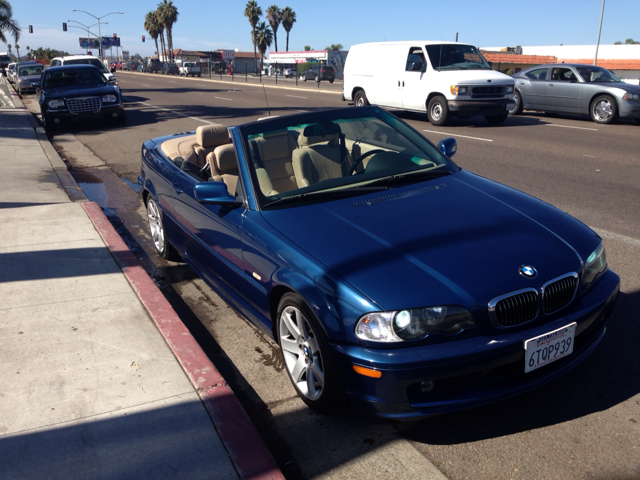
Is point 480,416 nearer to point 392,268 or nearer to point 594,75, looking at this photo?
point 392,268

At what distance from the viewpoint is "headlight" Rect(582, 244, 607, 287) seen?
3.02m

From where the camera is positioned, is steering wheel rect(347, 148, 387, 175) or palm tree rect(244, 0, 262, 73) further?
palm tree rect(244, 0, 262, 73)

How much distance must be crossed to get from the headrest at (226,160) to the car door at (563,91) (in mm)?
13601

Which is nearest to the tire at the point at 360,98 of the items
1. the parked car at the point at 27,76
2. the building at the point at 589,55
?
the parked car at the point at 27,76

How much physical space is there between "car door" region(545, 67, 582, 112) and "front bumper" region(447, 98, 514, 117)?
6.56 ft

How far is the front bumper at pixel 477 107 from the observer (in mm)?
14188

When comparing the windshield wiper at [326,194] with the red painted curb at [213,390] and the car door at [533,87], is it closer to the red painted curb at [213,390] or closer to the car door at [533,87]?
the red painted curb at [213,390]

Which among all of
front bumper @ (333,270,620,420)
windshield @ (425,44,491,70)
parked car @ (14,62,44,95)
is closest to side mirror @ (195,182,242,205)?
front bumper @ (333,270,620,420)

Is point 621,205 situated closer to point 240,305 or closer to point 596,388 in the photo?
point 596,388

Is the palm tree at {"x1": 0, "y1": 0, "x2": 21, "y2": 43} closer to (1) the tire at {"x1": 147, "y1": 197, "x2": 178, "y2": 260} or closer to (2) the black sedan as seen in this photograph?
(2) the black sedan

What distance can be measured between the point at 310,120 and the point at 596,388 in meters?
2.55

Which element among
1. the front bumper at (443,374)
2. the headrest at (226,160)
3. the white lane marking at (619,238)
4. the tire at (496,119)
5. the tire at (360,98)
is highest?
the headrest at (226,160)

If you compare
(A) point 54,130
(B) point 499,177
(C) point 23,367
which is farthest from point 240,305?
(A) point 54,130

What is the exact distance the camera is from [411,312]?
2.58 m
